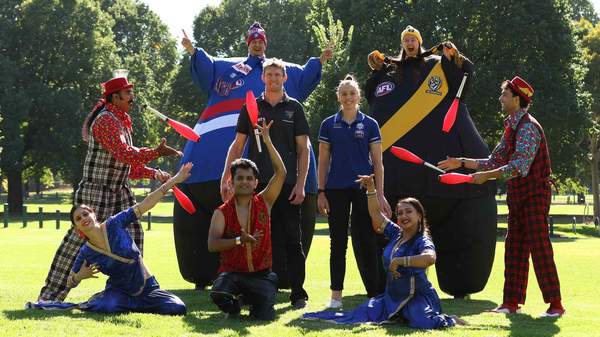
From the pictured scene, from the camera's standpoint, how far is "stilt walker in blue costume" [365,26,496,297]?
7.01 metres

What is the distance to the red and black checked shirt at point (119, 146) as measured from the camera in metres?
6.05

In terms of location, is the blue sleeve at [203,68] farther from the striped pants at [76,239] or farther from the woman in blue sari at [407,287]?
the woman in blue sari at [407,287]

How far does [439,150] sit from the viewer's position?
23.1ft

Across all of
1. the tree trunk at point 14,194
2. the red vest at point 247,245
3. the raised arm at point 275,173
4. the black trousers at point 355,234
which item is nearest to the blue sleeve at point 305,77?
the black trousers at point 355,234

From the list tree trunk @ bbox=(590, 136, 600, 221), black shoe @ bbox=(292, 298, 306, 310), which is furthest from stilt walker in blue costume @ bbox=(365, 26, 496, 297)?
tree trunk @ bbox=(590, 136, 600, 221)

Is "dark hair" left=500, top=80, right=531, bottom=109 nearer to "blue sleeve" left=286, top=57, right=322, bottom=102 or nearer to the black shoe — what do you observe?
"blue sleeve" left=286, top=57, right=322, bottom=102

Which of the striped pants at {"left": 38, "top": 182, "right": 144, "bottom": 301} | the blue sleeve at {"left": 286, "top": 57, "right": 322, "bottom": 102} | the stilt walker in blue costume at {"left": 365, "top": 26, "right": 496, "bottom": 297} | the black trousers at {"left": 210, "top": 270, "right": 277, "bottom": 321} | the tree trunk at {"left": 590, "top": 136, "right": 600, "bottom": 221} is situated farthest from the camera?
the tree trunk at {"left": 590, "top": 136, "right": 600, "bottom": 221}

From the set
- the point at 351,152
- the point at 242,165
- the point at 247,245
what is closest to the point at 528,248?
the point at 351,152

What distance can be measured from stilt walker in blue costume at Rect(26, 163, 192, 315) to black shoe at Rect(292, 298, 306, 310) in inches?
35.2

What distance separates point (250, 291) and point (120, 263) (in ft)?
2.95

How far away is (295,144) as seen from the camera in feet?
21.0

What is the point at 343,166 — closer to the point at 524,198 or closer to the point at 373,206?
the point at 373,206

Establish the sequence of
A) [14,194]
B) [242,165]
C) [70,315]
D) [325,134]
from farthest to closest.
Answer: [14,194] < [325,134] < [242,165] < [70,315]

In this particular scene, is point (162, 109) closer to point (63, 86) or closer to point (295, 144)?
point (63, 86)
